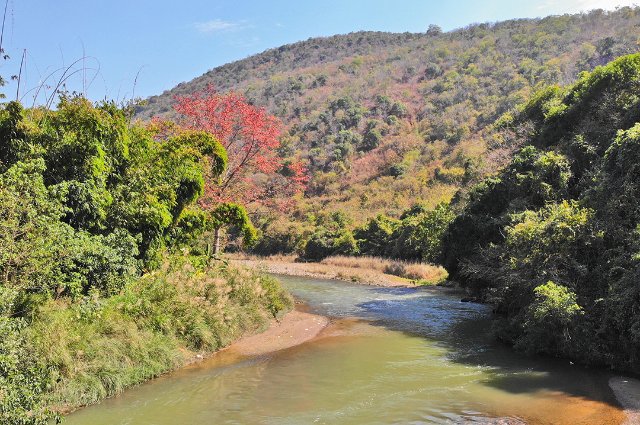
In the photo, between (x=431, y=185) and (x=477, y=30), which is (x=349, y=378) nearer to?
(x=431, y=185)

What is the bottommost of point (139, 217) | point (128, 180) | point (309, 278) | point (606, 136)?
point (309, 278)

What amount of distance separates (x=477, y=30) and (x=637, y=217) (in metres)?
140

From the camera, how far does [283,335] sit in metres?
18.3

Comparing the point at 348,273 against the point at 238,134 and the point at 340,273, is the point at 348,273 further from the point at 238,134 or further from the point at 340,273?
the point at 238,134

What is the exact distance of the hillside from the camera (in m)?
73.7

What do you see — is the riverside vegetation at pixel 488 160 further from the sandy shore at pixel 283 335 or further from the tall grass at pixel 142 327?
the tall grass at pixel 142 327

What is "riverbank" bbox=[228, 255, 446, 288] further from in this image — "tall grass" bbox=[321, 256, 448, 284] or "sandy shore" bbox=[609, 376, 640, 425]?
"sandy shore" bbox=[609, 376, 640, 425]

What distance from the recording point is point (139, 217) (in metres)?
15.3

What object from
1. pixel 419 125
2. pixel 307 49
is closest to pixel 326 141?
pixel 419 125

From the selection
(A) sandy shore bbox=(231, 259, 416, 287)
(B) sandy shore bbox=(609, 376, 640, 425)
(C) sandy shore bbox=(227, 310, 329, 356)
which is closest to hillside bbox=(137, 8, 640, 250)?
(A) sandy shore bbox=(231, 259, 416, 287)

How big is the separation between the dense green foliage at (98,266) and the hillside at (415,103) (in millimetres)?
24338

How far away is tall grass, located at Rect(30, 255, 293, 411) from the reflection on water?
0.50 m

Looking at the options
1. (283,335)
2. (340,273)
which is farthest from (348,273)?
(283,335)

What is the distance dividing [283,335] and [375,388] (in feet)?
21.4
